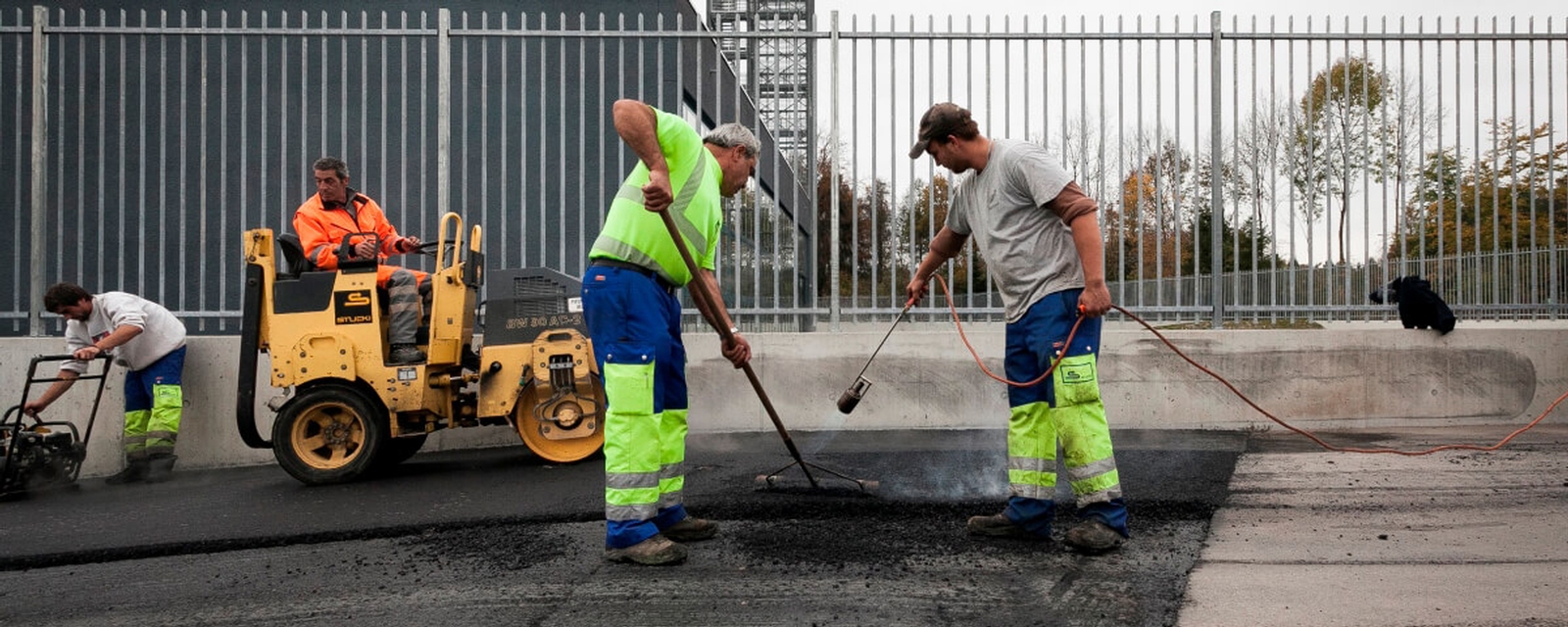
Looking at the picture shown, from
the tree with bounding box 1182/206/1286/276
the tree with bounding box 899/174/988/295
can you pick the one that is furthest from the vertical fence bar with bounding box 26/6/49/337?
the tree with bounding box 1182/206/1286/276

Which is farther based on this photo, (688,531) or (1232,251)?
(1232,251)

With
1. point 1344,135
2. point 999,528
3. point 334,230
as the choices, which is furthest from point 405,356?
point 1344,135

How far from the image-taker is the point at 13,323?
770 centimetres

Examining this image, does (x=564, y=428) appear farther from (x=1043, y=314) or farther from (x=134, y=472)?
(x=1043, y=314)

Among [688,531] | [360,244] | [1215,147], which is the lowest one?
[688,531]

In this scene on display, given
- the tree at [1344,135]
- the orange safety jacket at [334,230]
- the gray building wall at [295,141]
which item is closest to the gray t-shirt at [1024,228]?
the gray building wall at [295,141]

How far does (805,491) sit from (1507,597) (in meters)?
2.69

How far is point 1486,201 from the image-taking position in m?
7.42

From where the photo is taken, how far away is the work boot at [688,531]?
13.8 feet

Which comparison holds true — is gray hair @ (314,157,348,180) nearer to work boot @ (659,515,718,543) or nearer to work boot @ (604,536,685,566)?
work boot @ (659,515,718,543)

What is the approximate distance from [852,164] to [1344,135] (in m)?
3.36

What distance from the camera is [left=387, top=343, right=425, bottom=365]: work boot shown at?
623 centimetres

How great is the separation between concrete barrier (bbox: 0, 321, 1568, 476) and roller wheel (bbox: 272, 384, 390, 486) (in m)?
1.12

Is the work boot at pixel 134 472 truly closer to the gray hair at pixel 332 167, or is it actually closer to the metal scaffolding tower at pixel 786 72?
the gray hair at pixel 332 167
